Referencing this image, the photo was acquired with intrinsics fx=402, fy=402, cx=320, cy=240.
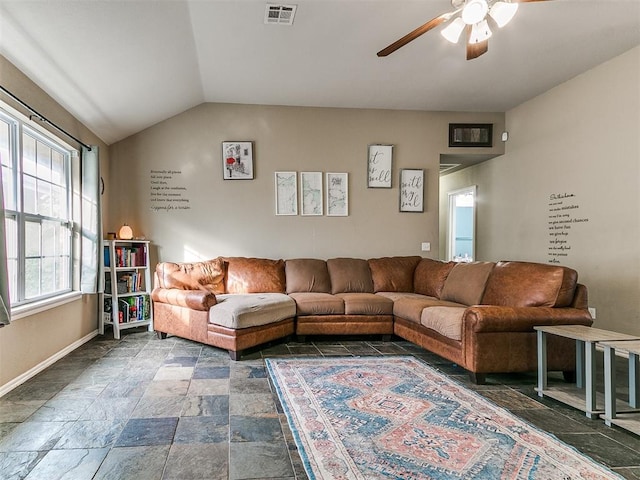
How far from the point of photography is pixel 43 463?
1875 millimetres

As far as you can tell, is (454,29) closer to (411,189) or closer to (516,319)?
(516,319)

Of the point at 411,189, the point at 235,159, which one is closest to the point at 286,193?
the point at 235,159

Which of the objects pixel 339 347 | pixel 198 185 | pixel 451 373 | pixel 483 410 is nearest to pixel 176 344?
pixel 339 347

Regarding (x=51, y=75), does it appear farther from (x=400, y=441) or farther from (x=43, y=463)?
(x=400, y=441)

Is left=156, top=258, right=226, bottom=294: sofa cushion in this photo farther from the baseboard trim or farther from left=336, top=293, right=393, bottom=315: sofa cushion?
left=336, top=293, right=393, bottom=315: sofa cushion

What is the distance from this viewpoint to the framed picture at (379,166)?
18.1 feet

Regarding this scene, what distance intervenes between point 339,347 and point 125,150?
3643 mm

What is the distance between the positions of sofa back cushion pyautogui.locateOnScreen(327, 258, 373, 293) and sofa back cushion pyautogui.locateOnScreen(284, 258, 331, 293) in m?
0.09

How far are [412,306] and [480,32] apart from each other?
95.3 inches

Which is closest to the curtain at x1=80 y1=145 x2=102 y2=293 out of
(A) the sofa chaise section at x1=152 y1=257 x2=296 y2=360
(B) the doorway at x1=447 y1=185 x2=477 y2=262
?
(A) the sofa chaise section at x1=152 y1=257 x2=296 y2=360

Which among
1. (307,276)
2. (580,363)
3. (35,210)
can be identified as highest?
(35,210)

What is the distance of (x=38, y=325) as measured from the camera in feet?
10.7

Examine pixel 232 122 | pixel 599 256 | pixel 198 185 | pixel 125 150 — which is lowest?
pixel 599 256

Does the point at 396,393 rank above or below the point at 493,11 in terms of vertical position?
below
